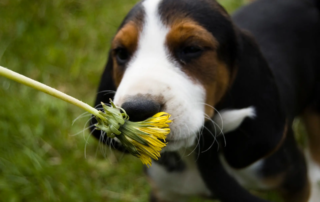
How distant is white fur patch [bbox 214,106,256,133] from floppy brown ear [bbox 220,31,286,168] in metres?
0.04

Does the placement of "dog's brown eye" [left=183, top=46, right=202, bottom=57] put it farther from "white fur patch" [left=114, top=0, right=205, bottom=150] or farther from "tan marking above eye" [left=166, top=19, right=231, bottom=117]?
"white fur patch" [left=114, top=0, right=205, bottom=150]

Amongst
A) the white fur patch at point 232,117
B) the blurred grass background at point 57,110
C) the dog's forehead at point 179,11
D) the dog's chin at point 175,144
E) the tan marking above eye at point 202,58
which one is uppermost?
the dog's forehead at point 179,11

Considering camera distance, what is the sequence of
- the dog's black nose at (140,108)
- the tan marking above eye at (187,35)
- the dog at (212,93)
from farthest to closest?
the tan marking above eye at (187,35)
the dog at (212,93)
the dog's black nose at (140,108)

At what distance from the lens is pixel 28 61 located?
459 cm

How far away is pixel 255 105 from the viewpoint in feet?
8.18

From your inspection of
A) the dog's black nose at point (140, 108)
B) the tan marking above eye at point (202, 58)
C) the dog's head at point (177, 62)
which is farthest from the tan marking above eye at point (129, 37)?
the dog's black nose at point (140, 108)

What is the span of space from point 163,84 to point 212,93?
19.1 inches

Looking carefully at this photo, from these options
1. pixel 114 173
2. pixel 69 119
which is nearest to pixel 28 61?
pixel 69 119

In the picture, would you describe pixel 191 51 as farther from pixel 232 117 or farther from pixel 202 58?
pixel 232 117

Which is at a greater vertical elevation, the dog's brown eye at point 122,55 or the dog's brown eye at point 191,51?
the dog's brown eye at point 191,51

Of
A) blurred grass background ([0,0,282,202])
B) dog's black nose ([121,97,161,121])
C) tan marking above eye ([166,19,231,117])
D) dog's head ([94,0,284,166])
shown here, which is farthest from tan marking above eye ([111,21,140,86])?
blurred grass background ([0,0,282,202])

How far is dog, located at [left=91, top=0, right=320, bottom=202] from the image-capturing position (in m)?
2.04

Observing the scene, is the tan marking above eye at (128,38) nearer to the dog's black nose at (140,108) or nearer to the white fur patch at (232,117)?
the dog's black nose at (140,108)

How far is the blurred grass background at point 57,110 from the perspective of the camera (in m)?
3.48
